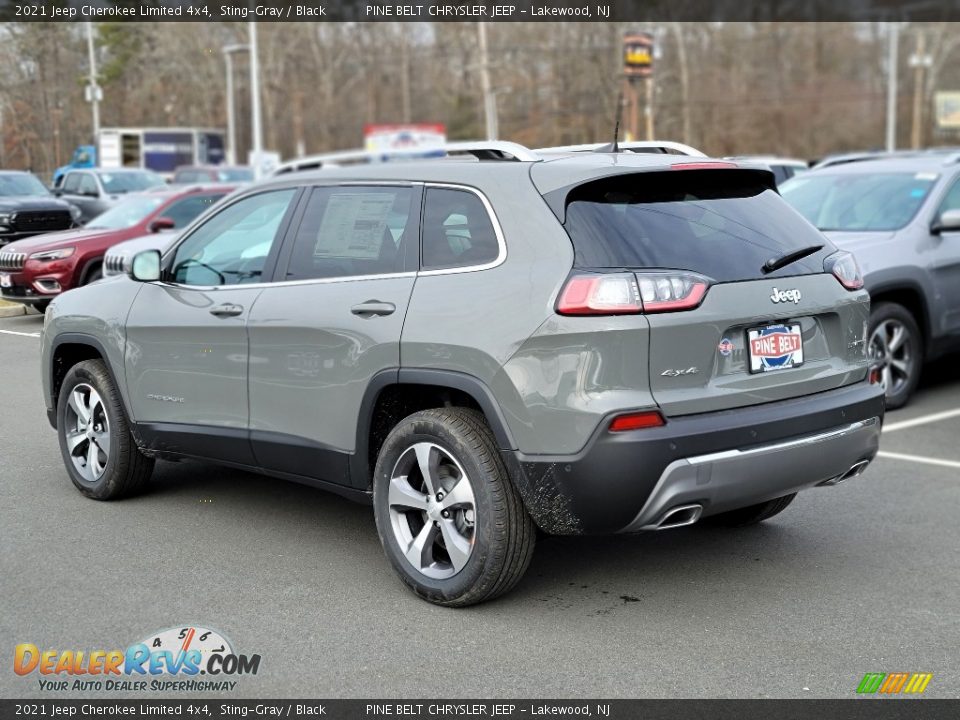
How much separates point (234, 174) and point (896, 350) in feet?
92.6

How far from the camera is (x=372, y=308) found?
16.0 ft

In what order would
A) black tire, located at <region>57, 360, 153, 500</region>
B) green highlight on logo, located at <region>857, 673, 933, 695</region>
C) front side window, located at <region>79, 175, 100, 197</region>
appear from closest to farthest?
green highlight on logo, located at <region>857, 673, 933, 695</region>
black tire, located at <region>57, 360, 153, 500</region>
front side window, located at <region>79, 175, 100, 197</region>

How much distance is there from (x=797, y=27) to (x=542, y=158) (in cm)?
7752

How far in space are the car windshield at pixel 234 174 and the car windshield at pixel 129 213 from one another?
58.4ft

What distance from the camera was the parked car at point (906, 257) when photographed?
355 inches

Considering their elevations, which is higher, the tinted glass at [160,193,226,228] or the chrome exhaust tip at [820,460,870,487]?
the tinted glass at [160,193,226,228]

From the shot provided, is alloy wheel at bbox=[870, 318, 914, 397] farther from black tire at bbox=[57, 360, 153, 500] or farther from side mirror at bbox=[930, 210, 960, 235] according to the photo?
black tire at bbox=[57, 360, 153, 500]

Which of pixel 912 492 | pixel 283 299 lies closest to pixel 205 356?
pixel 283 299

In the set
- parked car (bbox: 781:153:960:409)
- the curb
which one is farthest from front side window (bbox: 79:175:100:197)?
parked car (bbox: 781:153:960:409)

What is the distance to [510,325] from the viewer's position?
14.5 ft

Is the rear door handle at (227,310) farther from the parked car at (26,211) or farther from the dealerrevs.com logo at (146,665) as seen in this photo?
the parked car at (26,211)

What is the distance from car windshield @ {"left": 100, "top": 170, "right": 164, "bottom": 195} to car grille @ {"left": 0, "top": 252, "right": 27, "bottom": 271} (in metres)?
12.0

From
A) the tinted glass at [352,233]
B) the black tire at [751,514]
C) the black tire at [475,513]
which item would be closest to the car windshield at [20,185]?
the tinted glass at [352,233]

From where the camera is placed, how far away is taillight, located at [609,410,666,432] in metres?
4.23
